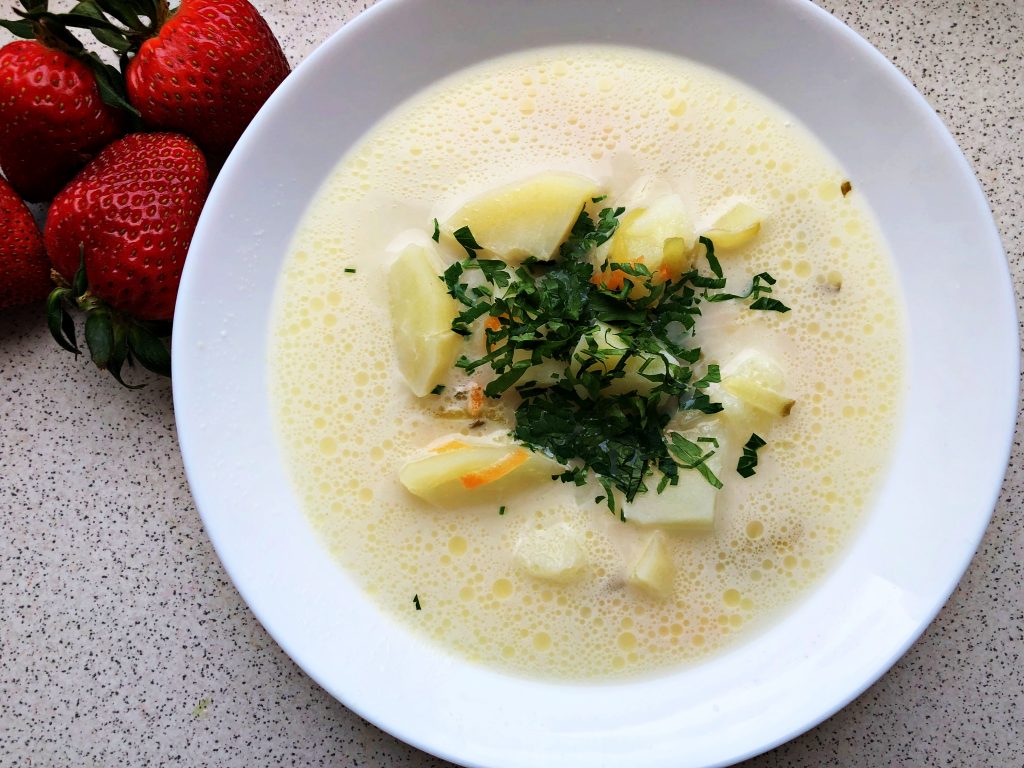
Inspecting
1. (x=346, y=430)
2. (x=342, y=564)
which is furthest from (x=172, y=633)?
(x=346, y=430)

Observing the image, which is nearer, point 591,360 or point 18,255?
point 591,360

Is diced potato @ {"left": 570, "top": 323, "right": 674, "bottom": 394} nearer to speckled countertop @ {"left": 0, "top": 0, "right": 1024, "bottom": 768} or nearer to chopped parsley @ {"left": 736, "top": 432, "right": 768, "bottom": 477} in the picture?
chopped parsley @ {"left": 736, "top": 432, "right": 768, "bottom": 477}

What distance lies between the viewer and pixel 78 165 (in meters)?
1.53

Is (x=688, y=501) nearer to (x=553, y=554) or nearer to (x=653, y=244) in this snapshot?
(x=553, y=554)

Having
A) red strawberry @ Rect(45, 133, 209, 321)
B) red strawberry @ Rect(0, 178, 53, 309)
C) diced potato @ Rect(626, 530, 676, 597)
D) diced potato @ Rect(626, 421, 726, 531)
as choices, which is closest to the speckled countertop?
red strawberry @ Rect(0, 178, 53, 309)

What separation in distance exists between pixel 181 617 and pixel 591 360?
1015 mm

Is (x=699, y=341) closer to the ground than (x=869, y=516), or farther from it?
farther from it

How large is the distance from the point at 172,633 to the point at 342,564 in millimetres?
410

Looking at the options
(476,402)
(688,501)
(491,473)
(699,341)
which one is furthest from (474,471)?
(699,341)

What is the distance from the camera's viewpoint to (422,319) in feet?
4.72

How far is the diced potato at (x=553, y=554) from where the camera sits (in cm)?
143

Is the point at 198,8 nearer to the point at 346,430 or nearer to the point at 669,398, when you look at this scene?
the point at 346,430

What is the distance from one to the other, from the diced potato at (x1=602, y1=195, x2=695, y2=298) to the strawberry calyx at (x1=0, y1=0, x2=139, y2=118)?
0.99m

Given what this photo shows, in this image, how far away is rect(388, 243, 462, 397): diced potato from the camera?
56.4 inches
